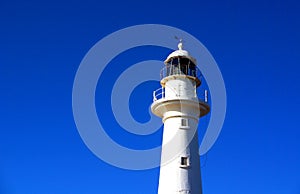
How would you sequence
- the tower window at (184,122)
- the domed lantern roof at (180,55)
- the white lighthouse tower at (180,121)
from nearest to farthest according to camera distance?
1. the white lighthouse tower at (180,121)
2. the tower window at (184,122)
3. the domed lantern roof at (180,55)


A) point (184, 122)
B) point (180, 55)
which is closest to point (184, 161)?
point (184, 122)

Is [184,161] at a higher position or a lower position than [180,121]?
lower

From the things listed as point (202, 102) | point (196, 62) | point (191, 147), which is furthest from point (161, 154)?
point (196, 62)

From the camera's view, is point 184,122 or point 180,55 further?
point 180,55

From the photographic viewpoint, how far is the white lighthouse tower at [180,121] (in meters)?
19.8

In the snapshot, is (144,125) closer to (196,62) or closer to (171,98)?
(171,98)

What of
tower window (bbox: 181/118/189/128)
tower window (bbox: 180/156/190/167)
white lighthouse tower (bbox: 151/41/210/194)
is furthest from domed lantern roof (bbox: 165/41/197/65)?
tower window (bbox: 180/156/190/167)

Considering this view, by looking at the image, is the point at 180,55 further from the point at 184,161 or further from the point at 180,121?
the point at 184,161

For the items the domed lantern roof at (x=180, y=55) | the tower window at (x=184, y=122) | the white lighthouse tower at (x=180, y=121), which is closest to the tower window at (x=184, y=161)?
the white lighthouse tower at (x=180, y=121)

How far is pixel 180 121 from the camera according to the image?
20609 mm

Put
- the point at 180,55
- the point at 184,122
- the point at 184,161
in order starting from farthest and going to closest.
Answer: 1. the point at 180,55
2. the point at 184,122
3. the point at 184,161

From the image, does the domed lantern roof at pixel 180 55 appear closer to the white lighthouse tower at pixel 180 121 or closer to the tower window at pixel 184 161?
the white lighthouse tower at pixel 180 121

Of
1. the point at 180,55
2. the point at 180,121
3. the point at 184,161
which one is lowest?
the point at 184,161

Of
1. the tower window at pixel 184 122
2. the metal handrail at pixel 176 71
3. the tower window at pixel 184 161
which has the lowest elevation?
the tower window at pixel 184 161
